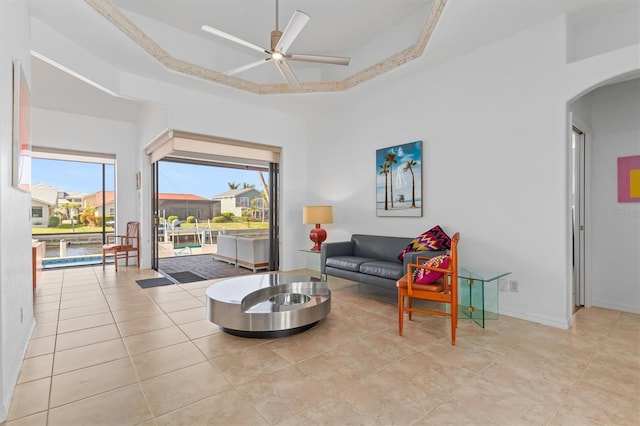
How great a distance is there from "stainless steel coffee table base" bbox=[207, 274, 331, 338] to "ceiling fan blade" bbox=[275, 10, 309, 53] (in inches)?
97.1

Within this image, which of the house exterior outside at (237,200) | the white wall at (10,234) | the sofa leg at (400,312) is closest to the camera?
the white wall at (10,234)

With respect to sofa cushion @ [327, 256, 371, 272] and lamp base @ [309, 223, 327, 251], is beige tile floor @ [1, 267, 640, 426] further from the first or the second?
lamp base @ [309, 223, 327, 251]

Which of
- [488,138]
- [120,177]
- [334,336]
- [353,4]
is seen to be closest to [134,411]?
[334,336]

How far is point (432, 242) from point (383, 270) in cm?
68

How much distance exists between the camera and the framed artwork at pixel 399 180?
441cm

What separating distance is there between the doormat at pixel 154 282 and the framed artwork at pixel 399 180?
12.1 ft

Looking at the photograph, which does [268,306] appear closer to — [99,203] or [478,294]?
[478,294]

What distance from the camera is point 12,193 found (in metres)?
2.30

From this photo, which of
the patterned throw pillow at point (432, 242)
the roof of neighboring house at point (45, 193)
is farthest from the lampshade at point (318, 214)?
the roof of neighboring house at point (45, 193)

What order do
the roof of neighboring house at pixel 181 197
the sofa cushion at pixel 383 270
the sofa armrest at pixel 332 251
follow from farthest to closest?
the roof of neighboring house at pixel 181 197, the sofa armrest at pixel 332 251, the sofa cushion at pixel 383 270

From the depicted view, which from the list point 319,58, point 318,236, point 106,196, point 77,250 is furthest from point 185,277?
point 319,58

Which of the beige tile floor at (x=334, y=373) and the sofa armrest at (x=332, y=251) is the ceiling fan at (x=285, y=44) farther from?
the beige tile floor at (x=334, y=373)

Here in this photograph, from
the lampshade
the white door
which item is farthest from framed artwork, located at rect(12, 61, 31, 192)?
the white door

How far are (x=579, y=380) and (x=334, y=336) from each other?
5.96ft
